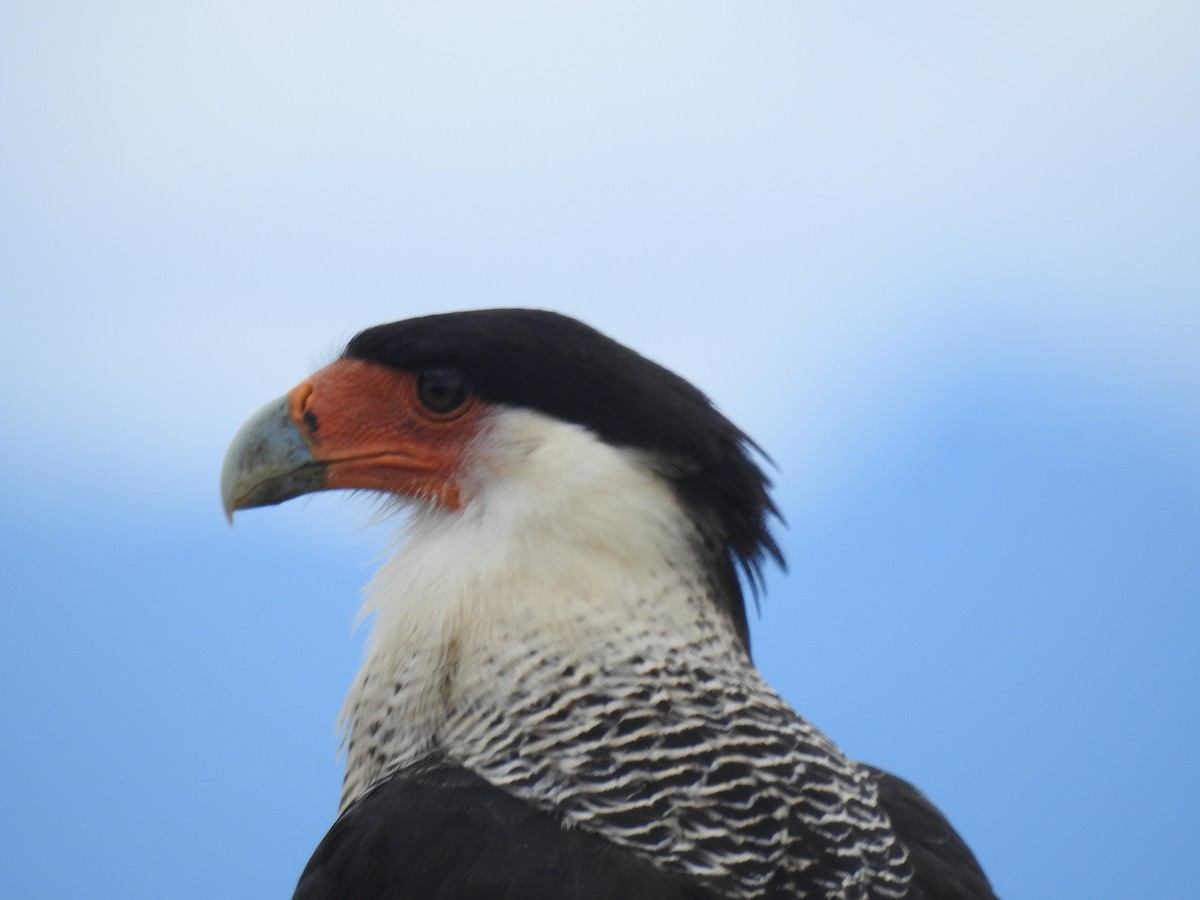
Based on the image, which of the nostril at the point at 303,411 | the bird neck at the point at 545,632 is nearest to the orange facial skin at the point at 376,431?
the nostril at the point at 303,411

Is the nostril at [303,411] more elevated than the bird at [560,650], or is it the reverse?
the nostril at [303,411]

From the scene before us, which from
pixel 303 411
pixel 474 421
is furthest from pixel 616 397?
pixel 303 411

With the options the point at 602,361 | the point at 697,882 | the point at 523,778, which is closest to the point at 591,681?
the point at 523,778

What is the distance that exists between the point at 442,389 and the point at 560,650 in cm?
47

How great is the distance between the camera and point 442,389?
7.24 feet

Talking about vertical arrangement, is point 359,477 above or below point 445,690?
above

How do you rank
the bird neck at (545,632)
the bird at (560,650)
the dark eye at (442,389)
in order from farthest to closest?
the dark eye at (442,389)
the bird neck at (545,632)
the bird at (560,650)

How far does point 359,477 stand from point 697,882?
0.87 m

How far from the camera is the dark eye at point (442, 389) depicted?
219cm

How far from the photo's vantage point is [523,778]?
1899 mm

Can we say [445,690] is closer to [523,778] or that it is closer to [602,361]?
[523,778]

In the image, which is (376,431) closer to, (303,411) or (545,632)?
(303,411)

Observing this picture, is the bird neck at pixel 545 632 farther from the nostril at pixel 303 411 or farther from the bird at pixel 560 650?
the nostril at pixel 303 411

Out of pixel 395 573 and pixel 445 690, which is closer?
pixel 445 690
